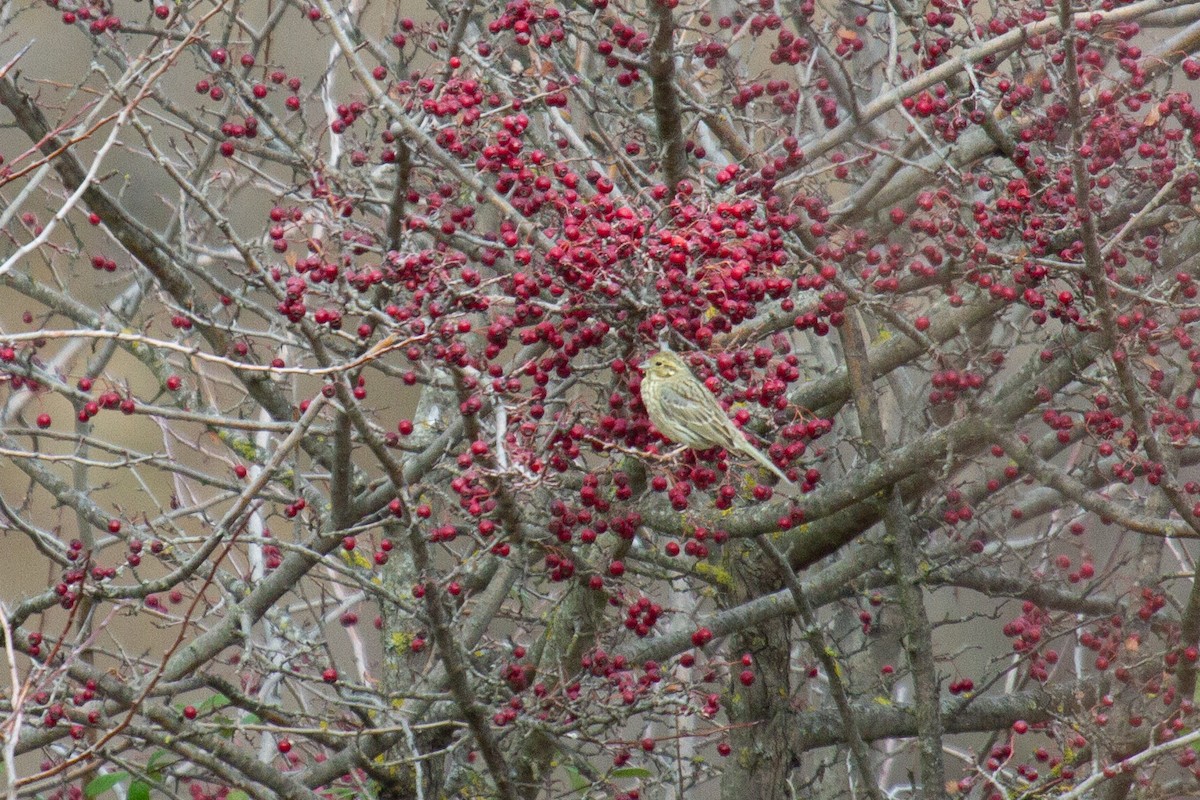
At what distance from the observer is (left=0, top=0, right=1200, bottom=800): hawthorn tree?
4059mm

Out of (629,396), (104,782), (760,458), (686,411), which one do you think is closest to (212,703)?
(104,782)

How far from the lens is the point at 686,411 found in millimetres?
4242

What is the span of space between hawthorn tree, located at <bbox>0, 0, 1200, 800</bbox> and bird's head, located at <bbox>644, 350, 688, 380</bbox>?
0.07 metres

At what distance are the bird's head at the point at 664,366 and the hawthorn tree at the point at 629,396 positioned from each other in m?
0.07

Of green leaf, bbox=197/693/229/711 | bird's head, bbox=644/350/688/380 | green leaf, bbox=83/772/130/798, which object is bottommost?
green leaf, bbox=83/772/130/798

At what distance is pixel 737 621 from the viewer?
5660 millimetres

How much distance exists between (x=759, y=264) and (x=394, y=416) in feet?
23.3

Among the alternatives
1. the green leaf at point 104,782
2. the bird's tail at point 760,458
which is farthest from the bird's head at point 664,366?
the green leaf at point 104,782

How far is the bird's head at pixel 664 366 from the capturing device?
160 inches

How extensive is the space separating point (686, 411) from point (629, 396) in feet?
0.60

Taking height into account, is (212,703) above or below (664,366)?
below

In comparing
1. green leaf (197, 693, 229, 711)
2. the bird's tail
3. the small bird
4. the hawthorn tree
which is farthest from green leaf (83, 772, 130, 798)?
the bird's tail

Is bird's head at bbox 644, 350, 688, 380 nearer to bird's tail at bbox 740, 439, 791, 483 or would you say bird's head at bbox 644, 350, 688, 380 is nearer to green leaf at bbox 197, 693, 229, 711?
bird's tail at bbox 740, 439, 791, 483

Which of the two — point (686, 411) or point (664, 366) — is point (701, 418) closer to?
point (686, 411)
